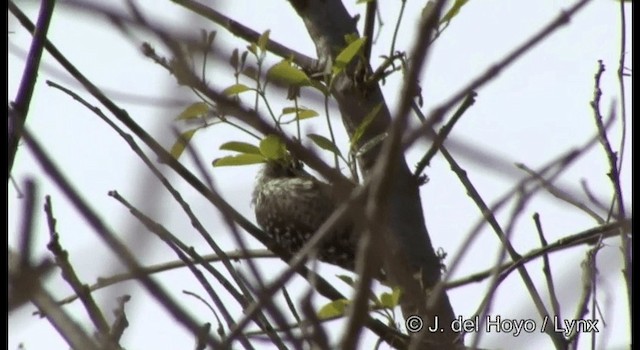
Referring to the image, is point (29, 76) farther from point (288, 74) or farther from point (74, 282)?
point (288, 74)

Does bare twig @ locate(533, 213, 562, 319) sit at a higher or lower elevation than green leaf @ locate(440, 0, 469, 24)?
lower

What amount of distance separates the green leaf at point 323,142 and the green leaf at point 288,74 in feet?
0.45

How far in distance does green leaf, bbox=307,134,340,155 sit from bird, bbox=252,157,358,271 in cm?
133

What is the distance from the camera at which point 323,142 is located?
8.19ft

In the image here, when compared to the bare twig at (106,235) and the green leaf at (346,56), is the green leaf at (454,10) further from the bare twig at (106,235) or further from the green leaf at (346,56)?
the bare twig at (106,235)

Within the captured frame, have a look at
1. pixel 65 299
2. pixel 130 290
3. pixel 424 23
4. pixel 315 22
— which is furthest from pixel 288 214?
pixel 424 23

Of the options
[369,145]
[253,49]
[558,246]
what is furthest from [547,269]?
[253,49]

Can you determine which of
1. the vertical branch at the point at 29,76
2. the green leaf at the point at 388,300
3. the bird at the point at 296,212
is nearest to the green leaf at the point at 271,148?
the green leaf at the point at 388,300

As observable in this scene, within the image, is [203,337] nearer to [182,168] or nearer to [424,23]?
[424,23]

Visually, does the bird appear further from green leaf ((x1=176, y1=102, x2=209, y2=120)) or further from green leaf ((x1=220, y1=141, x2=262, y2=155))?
green leaf ((x1=176, y1=102, x2=209, y2=120))

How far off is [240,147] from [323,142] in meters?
0.23

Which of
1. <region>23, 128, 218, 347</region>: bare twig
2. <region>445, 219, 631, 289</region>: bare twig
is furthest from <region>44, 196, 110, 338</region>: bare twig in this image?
<region>445, 219, 631, 289</region>: bare twig

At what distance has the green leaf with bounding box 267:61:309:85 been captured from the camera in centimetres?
239

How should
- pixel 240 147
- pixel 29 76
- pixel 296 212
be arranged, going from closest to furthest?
pixel 29 76 < pixel 240 147 < pixel 296 212
